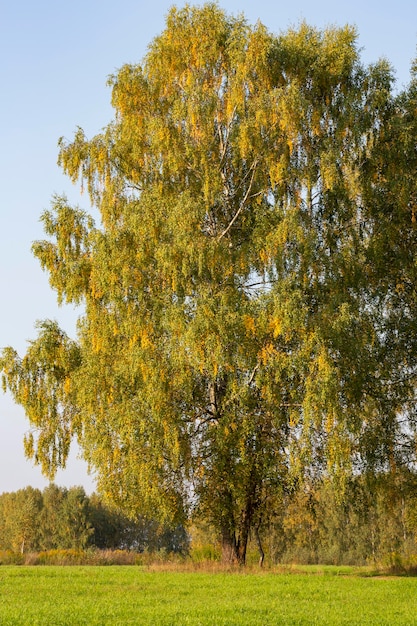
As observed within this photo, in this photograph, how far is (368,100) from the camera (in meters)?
26.2

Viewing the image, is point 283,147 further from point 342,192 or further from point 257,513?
point 257,513

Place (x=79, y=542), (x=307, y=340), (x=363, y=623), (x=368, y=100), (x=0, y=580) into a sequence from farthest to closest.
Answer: (x=79, y=542)
(x=368, y=100)
(x=307, y=340)
(x=0, y=580)
(x=363, y=623)

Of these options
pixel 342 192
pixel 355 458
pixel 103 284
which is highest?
pixel 342 192

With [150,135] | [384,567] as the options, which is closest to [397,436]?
[384,567]

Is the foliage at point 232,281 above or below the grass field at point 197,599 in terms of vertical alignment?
above

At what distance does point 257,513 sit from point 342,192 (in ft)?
35.3

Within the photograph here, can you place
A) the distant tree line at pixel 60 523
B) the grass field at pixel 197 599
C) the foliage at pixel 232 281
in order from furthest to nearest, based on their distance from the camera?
1. the distant tree line at pixel 60 523
2. the foliage at pixel 232 281
3. the grass field at pixel 197 599

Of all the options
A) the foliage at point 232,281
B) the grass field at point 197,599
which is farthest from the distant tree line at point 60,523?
the grass field at point 197,599

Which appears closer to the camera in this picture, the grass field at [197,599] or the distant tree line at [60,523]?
the grass field at [197,599]

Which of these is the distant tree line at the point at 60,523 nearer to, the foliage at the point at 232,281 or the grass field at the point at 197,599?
the foliage at the point at 232,281

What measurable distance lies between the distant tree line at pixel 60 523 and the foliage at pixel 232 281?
47.2 metres

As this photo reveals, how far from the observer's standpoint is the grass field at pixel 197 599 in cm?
1217

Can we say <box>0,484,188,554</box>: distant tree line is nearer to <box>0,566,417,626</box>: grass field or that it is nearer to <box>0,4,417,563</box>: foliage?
<box>0,4,417,563</box>: foliage

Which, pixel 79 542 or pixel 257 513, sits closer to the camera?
pixel 257 513
